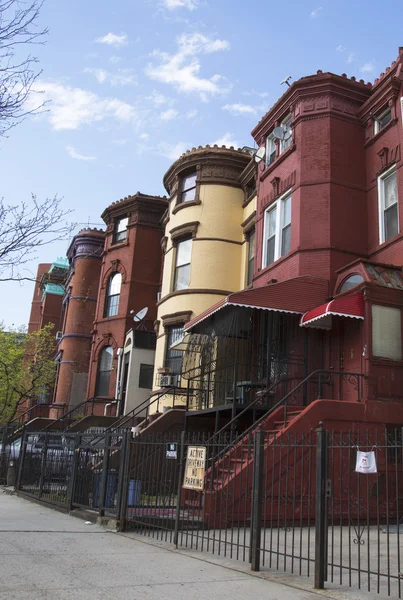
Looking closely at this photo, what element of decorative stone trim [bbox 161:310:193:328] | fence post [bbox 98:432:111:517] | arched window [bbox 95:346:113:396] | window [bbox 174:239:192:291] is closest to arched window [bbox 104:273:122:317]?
arched window [bbox 95:346:113:396]

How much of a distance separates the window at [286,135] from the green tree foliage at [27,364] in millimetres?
16275

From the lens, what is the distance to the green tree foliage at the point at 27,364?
28891 millimetres

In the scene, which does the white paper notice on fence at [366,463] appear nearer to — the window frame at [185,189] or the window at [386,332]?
the window at [386,332]

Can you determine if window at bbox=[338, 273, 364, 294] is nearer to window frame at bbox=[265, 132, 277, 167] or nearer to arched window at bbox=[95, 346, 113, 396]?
window frame at bbox=[265, 132, 277, 167]

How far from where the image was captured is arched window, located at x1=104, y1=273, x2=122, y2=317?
1060 inches

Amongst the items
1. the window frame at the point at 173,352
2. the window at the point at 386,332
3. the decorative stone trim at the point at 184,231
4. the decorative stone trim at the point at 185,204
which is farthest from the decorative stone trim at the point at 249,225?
the window at the point at 386,332

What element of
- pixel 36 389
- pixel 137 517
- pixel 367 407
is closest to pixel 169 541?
pixel 137 517

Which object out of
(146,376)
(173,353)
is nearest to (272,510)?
(173,353)

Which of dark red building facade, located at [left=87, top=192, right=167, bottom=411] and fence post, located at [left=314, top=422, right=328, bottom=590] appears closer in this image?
fence post, located at [left=314, top=422, right=328, bottom=590]

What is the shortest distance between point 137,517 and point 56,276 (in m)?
31.2

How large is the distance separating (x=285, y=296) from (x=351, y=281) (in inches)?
62.6

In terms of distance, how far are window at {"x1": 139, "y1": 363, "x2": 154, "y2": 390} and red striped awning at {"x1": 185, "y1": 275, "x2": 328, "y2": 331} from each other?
31.4ft

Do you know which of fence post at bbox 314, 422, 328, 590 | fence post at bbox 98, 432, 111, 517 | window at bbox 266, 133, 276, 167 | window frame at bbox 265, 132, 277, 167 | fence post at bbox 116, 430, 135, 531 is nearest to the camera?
fence post at bbox 314, 422, 328, 590

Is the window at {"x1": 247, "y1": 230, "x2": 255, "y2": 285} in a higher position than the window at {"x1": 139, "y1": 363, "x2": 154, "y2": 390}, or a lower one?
higher
